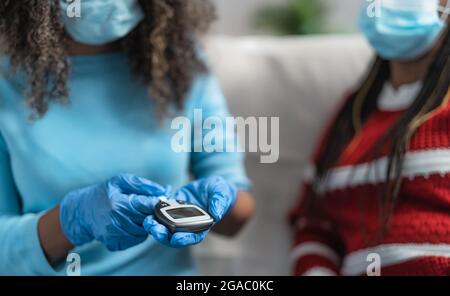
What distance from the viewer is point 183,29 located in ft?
2.43

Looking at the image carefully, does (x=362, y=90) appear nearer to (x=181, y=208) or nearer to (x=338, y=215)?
(x=338, y=215)

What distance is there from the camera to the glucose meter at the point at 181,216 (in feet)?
1.83

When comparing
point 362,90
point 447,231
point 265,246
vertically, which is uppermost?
point 362,90

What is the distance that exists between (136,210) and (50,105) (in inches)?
6.6

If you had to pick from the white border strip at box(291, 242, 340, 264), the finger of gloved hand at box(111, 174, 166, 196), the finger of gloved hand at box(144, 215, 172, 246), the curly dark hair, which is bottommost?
the white border strip at box(291, 242, 340, 264)

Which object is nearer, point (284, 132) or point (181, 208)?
point (181, 208)

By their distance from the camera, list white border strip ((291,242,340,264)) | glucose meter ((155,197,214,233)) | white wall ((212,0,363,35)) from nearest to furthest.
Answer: glucose meter ((155,197,214,233)), white border strip ((291,242,340,264)), white wall ((212,0,363,35))

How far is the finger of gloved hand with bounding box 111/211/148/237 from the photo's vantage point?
1.93 ft

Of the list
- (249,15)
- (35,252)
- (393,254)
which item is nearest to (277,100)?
(249,15)

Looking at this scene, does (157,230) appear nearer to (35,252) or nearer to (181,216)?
(181,216)

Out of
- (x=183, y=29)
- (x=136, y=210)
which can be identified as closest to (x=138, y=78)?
(x=183, y=29)

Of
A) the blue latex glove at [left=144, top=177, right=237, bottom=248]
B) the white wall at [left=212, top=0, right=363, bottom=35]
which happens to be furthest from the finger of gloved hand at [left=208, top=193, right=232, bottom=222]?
the white wall at [left=212, top=0, right=363, bottom=35]

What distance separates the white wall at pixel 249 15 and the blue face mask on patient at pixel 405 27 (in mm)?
341

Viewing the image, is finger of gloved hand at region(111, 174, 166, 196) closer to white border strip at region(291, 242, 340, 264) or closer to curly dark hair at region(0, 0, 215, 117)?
curly dark hair at region(0, 0, 215, 117)
